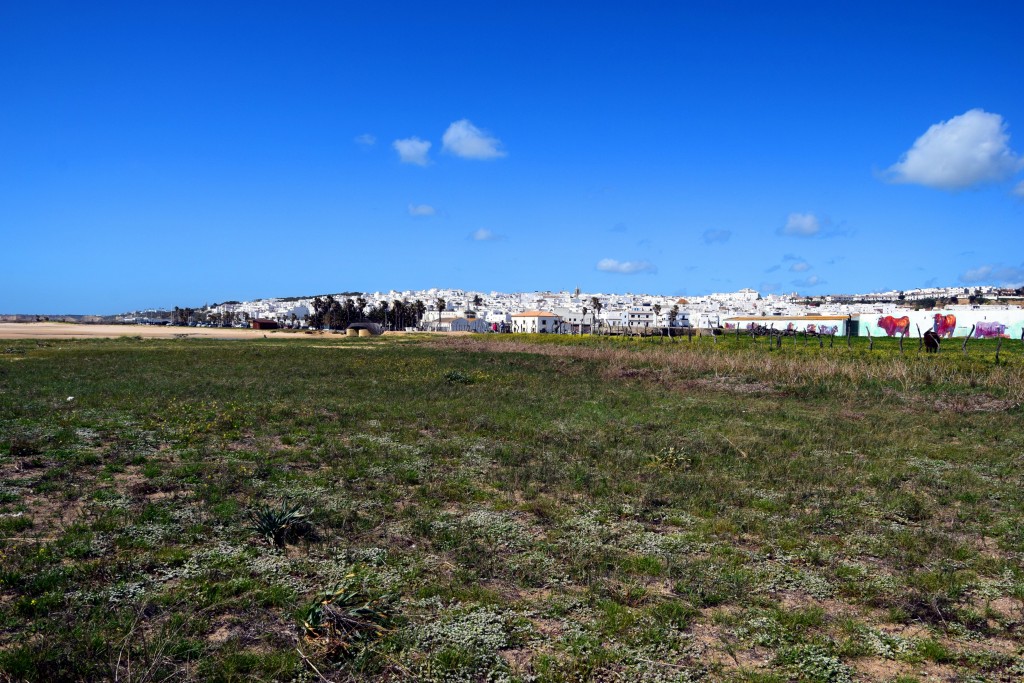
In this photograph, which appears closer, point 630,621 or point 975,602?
point 630,621

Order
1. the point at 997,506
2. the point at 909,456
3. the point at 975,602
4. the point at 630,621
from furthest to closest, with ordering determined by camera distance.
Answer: the point at 909,456 < the point at 997,506 < the point at 975,602 < the point at 630,621

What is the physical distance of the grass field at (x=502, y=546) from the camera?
5051 millimetres

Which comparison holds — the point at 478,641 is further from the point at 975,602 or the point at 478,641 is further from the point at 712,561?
the point at 975,602

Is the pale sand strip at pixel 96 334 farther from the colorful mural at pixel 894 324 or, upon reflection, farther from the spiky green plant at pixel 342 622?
the colorful mural at pixel 894 324

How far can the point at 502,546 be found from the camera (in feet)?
24.5

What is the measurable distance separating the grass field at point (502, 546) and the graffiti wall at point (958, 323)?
2412 inches

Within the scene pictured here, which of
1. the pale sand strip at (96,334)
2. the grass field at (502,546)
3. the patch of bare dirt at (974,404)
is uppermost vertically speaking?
the pale sand strip at (96,334)

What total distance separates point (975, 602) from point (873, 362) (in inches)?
959

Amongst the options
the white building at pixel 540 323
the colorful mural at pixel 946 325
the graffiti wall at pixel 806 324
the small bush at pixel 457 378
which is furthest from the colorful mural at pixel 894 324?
the small bush at pixel 457 378

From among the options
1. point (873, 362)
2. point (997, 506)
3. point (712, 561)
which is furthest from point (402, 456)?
point (873, 362)

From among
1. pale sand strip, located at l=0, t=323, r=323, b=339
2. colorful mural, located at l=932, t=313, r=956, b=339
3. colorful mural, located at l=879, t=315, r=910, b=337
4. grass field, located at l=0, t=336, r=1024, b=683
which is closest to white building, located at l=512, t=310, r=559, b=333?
pale sand strip, located at l=0, t=323, r=323, b=339

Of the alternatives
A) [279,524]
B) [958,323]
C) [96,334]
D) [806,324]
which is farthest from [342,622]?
[806,324]

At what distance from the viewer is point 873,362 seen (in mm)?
27672

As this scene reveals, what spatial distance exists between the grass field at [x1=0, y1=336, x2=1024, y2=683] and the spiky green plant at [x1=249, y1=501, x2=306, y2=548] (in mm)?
41
